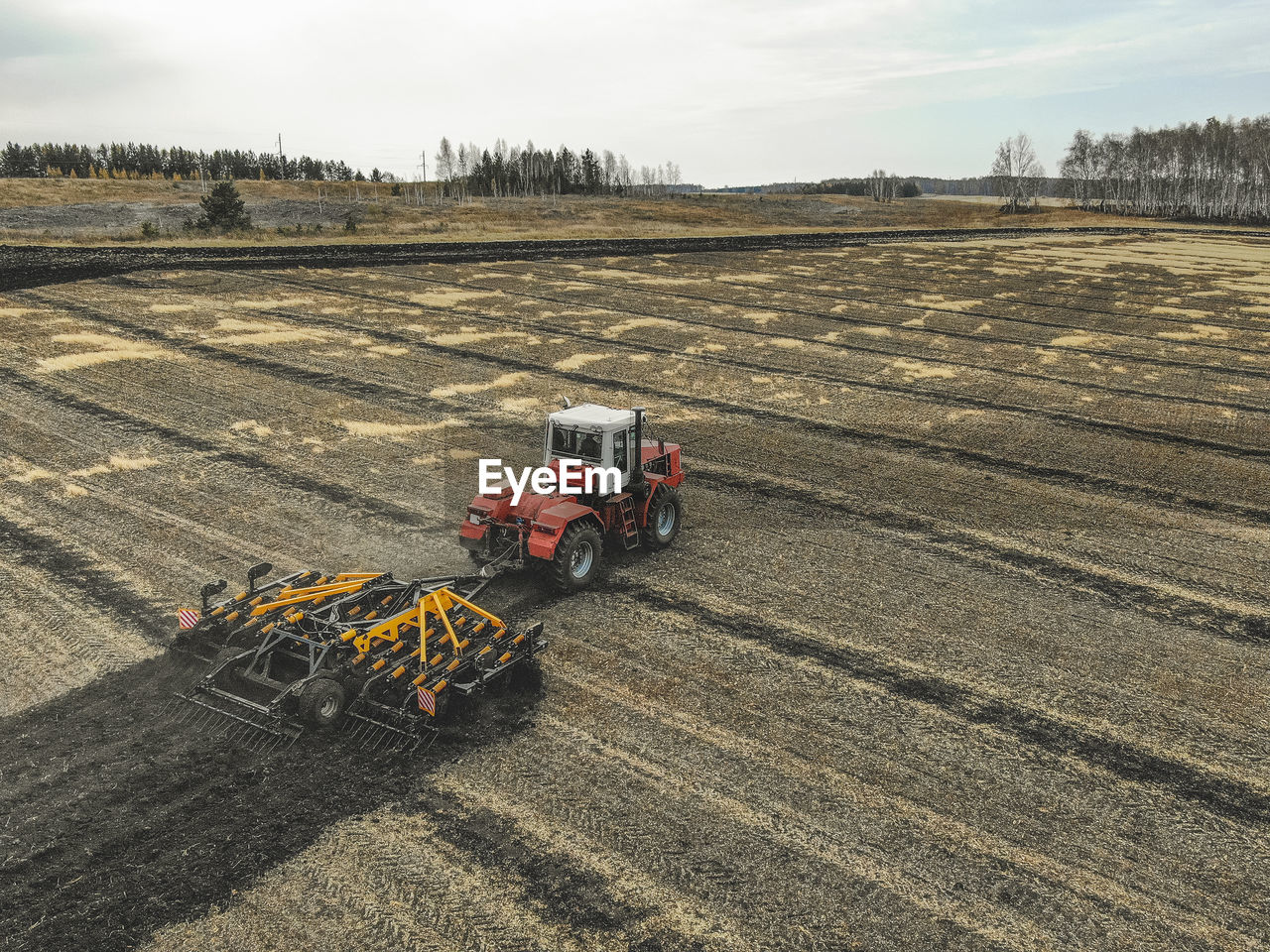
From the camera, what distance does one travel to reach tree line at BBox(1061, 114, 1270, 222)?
109938 mm

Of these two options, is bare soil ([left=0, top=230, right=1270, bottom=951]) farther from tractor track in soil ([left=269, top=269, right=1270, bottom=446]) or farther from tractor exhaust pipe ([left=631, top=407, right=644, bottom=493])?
tractor exhaust pipe ([left=631, top=407, right=644, bottom=493])

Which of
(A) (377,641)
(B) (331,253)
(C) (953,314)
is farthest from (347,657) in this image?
(B) (331,253)

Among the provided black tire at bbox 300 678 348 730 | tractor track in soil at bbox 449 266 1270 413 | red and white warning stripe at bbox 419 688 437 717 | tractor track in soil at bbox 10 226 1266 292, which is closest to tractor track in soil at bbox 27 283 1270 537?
tractor track in soil at bbox 449 266 1270 413

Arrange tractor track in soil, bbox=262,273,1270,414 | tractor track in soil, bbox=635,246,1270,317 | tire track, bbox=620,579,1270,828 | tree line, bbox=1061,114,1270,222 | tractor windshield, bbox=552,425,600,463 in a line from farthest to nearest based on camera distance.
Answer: tree line, bbox=1061,114,1270,222 → tractor track in soil, bbox=635,246,1270,317 → tractor track in soil, bbox=262,273,1270,414 → tractor windshield, bbox=552,425,600,463 → tire track, bbox=620,579,1270,828

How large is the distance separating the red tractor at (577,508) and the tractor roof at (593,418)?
0.01m

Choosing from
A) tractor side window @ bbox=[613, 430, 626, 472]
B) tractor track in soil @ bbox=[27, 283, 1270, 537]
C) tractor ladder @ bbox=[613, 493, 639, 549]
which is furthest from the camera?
tractor track in soil @ bbox=[27, 283, 1270, 537]

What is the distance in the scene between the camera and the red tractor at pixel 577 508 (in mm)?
12578

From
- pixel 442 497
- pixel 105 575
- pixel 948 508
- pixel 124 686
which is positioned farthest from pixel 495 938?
pixel 948 508

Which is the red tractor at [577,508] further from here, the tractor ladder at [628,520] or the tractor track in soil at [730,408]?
the tractor track in soil at [730,408]

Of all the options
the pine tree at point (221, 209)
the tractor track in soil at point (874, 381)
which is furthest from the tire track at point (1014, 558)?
the pine tree at point (221, 209)

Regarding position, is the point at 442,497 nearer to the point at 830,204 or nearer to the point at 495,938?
the point at 495,938

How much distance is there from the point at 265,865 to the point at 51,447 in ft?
47.3

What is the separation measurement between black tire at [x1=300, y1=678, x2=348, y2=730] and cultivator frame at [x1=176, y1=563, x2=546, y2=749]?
0.01 m

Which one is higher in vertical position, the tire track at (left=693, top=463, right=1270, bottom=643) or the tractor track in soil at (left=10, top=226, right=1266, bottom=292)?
the tractor track in soil at (left=10, top=226, right=1266, bottom=292)
